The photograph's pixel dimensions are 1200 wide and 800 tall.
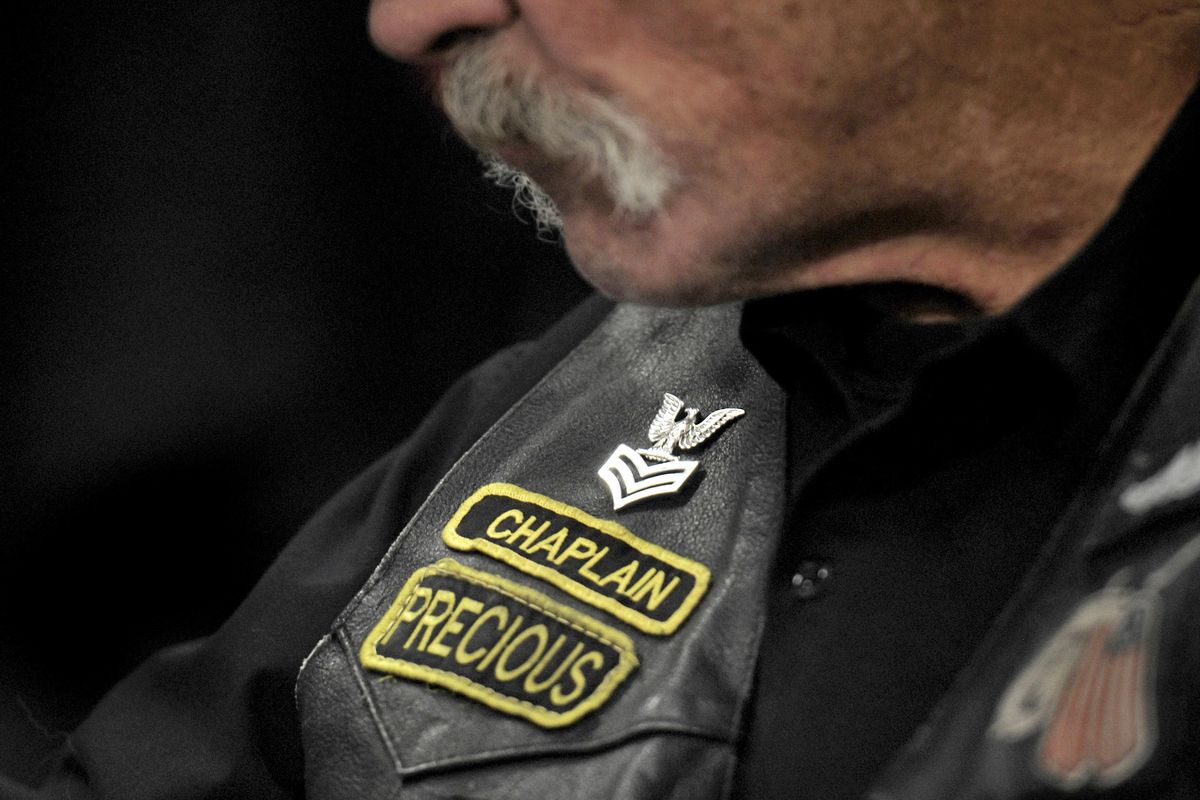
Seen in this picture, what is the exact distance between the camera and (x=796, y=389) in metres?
0.70

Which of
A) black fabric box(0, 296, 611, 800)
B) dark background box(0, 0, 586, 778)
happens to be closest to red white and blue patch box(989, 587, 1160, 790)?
black fabric box(0, 296, 611, 800)

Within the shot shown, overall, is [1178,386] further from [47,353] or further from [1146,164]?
[47,353]

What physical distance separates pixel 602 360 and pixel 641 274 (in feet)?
0.48

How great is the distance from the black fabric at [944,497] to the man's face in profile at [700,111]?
0.09 metres

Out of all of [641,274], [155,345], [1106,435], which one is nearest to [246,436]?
[155,345]

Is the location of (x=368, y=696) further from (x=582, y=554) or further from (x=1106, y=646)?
(x=1106, y=646)

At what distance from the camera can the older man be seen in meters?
0.60

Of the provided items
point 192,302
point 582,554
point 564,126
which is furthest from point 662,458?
point 192,302

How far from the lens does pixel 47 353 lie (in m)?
0.80

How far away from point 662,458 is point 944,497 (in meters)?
0.15

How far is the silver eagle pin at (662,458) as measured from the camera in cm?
70

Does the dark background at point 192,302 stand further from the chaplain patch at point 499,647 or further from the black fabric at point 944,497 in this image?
the black fabric at point 944,497

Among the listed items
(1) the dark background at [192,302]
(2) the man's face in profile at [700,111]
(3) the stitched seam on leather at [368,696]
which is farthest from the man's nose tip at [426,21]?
(3) the stitched seam on leather at [368,696]

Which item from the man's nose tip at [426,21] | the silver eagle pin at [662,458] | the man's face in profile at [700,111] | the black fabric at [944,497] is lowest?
the black fabric at [944,497]
